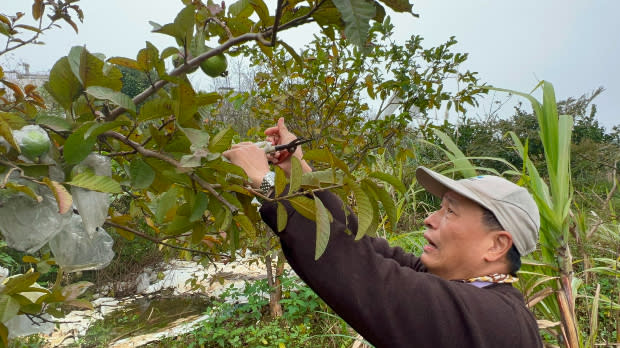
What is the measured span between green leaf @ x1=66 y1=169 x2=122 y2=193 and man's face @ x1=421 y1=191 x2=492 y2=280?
2.99 ft

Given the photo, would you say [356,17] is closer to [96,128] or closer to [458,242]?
[96,128]

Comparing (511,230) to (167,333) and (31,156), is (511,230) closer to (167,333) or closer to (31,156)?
(31,156)

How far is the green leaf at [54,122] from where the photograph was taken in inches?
25.1

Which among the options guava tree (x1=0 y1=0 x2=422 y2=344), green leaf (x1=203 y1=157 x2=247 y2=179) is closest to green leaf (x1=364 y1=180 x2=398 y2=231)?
guava tree (x1=0 y1=0 x2=422 y2=344)

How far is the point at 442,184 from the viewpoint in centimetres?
131

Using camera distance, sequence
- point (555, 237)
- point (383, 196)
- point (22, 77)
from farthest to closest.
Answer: point (22, 77)
point (555, 237)
point (383, 196)

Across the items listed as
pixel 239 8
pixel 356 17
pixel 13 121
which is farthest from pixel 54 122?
pixel 356 17

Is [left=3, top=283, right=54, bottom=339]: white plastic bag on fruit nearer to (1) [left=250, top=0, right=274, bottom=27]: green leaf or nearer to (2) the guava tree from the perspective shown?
(2) the guava tree

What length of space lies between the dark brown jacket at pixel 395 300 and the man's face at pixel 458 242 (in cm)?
15

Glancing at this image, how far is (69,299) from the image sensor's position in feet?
2.86

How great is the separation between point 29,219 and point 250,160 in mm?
423

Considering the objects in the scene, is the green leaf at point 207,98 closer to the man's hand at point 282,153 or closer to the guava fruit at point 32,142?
the guava fruit at point 32,142

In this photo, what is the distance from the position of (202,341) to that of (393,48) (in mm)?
2424

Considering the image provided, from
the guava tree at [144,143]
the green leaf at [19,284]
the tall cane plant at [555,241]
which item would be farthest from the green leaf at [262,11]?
the tall cane plant at [555,241]
